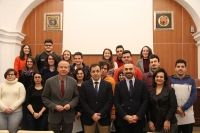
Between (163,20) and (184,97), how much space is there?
12.7 ft

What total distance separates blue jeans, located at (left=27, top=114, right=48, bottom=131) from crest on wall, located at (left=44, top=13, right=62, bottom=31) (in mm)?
3863

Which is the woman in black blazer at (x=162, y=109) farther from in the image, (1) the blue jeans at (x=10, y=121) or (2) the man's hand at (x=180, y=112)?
(1) the blue jeans at (x=10, y=121)

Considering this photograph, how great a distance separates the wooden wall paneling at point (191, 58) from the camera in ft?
21.8

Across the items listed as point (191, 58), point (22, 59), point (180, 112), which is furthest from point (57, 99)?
point (191, 58)

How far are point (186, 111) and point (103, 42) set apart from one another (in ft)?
12.5

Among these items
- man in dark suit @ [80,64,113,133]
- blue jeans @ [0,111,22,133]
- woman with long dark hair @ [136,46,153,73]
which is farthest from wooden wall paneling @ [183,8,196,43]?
blue jeans @ [0,111,22,133]

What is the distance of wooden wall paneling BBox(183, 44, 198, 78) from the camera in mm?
6637

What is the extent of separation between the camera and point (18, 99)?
12.1ft

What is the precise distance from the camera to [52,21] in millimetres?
6957

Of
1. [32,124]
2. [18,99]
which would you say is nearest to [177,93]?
[32,124]

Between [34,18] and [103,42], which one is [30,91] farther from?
[34,18]

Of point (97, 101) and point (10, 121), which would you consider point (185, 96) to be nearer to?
point (97, 101)

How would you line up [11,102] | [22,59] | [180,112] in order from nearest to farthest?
[180,112], [11,102], [22,59]

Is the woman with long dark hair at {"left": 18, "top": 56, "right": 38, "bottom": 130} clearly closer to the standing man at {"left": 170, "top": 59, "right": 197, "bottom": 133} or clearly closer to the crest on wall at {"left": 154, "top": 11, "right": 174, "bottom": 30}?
the standing man at {"left": 170, "top": 59, "right": 197, "bottom": 133}
